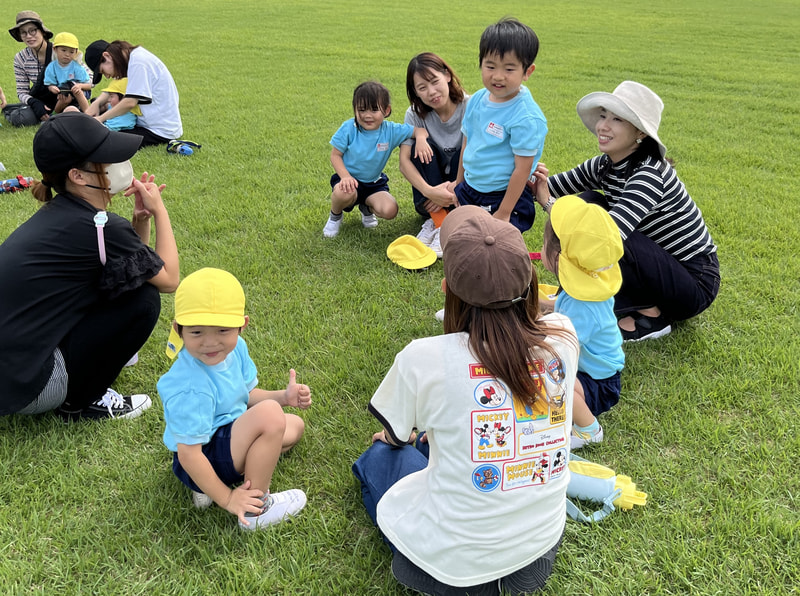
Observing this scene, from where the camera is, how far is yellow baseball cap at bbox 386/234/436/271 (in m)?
4.14

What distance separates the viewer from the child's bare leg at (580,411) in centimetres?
244

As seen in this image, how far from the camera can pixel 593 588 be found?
201 centimetres

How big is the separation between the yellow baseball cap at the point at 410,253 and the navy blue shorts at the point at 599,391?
1.73 m

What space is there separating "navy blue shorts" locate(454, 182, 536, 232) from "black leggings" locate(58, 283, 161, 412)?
2148 mm

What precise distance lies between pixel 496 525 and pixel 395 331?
6.02 ft

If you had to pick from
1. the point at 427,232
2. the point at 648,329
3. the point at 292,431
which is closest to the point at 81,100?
the point at 427,232

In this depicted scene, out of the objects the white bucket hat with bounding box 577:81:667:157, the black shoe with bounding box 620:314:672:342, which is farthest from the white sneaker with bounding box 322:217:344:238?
the black shoe with bounding box 620:314:672:342

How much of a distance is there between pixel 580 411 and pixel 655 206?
1.33 metres

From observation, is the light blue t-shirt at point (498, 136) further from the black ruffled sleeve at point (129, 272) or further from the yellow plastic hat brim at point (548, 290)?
the black ruffled sleeve at point (129, 272)

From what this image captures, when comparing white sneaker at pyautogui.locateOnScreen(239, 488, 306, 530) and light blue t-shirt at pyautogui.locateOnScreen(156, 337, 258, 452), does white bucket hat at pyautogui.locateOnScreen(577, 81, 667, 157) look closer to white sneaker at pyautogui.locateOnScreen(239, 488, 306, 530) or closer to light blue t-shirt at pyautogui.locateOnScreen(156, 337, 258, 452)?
light blue t-shirt at pyautogui.locateOnScreen(156, 337, 258, 452)

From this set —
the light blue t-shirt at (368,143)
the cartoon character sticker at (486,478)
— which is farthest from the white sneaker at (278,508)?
the light blue t-shirt at (368,143)

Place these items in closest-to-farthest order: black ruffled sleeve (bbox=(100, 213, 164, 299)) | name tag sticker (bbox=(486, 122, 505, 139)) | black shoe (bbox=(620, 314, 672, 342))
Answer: black ruffled sleeve (bbox=(100, 213, 164, 299))
black shoe (bbox=(620, 314, 672, 342))
name tag sticker (bbox=(486, 122, 505, 139))

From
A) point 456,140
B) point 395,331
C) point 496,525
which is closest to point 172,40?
point 456,140

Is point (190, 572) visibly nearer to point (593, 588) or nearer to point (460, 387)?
point (460, 387)
